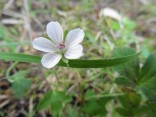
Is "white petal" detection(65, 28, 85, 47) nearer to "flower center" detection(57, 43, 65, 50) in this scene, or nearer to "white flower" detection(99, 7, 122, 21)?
"flower center" detection(57, 43, 65, 50)

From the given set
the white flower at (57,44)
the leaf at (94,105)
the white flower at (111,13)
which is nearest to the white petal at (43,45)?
the white flower at (57,44)

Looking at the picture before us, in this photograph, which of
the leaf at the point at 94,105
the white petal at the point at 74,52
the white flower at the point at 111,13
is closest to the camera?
the white petal at the point at 74,52

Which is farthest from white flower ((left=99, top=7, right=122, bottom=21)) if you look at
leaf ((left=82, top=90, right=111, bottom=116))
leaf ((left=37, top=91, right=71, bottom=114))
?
leaf ((left=37, top=91, right=71, bottom=114))

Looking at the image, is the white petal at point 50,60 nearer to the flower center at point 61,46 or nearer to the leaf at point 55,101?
the flower center at point 61,46

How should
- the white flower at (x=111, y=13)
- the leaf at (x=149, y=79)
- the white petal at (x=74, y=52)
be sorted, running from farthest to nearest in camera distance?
the white flower at (x=111, y=13) < the leaf at (x=149, y=79) < the white petal at (x=74, y=52)

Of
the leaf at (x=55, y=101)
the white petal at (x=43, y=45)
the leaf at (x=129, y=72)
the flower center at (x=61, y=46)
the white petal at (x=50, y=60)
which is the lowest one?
the leaf at (x=55, y=101)

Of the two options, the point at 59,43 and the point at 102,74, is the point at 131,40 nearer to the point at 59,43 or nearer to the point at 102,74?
the point at 102,74

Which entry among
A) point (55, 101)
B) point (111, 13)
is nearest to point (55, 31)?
point (55, 101)
